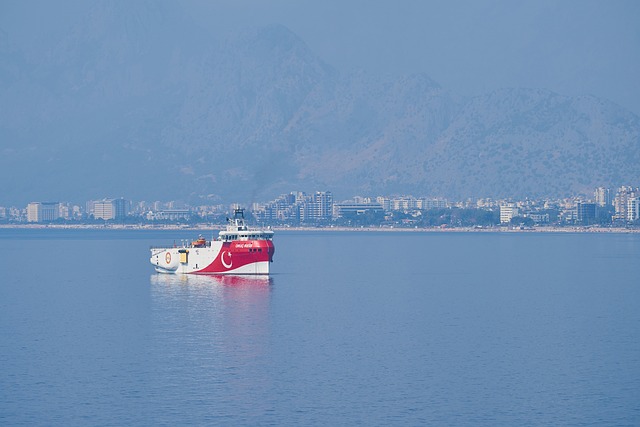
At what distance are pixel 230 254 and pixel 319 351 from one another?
43324mm

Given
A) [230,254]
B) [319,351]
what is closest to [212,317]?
[319,351]

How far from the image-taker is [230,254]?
99.8 meters

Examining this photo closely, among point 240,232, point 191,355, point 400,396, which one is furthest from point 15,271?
point 400,396

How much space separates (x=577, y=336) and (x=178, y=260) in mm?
50512

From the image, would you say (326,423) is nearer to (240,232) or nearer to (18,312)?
(18,312)

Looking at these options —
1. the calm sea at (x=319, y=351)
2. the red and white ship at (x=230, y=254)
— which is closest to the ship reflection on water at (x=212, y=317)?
the calm sea at (x=319, y=351)

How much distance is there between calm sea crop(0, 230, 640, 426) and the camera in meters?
44.7

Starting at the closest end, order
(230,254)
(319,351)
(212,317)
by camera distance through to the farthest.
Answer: (319,351) < (212,317) < (230,254)

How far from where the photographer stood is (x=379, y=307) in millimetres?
78062

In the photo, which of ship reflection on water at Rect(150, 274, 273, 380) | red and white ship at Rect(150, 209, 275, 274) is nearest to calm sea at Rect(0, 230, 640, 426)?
ship reflection on water at Rect(150, 274, 273, 380)

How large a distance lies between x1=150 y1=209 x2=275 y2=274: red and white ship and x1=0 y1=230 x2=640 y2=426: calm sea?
76.4 inches

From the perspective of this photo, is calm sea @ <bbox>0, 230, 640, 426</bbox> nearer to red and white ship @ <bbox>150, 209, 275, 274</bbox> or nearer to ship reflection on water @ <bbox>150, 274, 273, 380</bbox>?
ship reflection on water @ <bbox>150, 274, 273, 380</bbox>

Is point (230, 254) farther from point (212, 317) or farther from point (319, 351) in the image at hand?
point (319, 351)

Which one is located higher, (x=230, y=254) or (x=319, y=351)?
(x=230, y=254)
